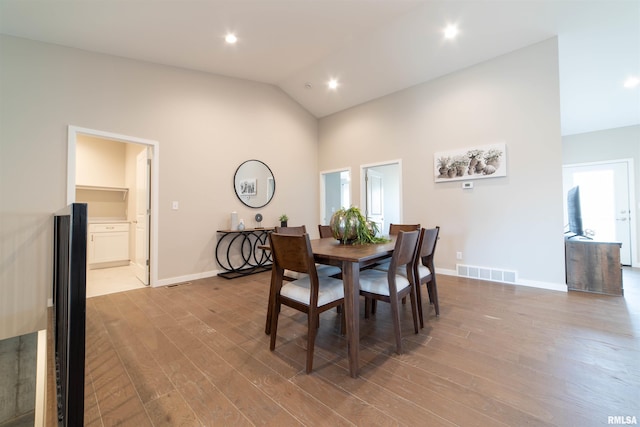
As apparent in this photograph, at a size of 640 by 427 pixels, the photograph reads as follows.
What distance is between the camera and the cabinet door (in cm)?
452

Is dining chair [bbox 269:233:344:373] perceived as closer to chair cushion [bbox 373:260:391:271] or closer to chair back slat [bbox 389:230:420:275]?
chair back slat [bbox 389:230:420:275]

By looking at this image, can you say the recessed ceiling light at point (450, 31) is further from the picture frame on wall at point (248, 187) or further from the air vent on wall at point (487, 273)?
the picture frame on wall at point (248, 187)

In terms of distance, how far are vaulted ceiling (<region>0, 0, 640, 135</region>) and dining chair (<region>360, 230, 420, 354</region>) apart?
2.76 metres

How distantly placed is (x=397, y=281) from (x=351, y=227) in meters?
0.58

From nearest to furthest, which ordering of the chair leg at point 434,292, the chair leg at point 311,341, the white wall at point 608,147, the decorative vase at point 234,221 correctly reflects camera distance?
the chair leg at point 311,341, the chair leg at point 434,292, the decorative vase at point 234,221, the white wall at point 608,147

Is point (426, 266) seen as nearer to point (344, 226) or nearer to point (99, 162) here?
point (344, 226)

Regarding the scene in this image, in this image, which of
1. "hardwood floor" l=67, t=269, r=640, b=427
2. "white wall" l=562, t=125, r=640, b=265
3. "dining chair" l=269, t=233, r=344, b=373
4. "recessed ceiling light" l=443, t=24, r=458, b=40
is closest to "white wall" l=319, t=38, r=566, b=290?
"recessed ceiling light" l=443, t=24, r=458, b=40

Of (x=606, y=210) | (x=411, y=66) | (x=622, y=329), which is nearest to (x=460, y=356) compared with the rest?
(x=622, y=329)

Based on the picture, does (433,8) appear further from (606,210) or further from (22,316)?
(22,316)

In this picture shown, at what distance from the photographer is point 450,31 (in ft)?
10.6

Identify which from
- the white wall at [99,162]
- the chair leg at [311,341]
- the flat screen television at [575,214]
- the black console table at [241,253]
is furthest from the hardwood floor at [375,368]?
the white wall at [99,162]

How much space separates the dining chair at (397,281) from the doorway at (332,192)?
3295 millimetres

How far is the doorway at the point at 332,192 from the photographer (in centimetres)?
563

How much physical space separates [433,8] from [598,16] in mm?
1681
